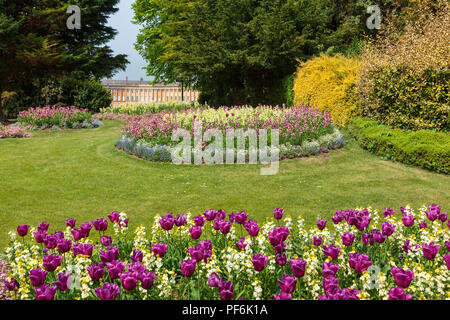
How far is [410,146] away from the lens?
9.48 meters

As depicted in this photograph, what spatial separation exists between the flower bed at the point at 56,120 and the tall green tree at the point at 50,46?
620 cm

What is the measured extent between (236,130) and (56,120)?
10.8m

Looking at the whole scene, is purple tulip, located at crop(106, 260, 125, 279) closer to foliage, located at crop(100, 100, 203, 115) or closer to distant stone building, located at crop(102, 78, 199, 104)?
foliage, located at crop(100, 100, 203, 115)

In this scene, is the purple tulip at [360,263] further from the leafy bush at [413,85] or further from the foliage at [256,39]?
the foliage at [256,39]

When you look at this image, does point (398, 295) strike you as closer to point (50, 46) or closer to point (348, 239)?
point (348, 239)

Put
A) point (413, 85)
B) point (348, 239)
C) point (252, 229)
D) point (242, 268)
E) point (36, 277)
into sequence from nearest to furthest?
point (36, 277) → point (242, 268) → point (348, 239) → point (252, 229) → point (413, 85)

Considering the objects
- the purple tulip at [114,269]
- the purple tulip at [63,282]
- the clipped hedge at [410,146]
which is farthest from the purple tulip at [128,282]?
the clipped hedge at [410,146]

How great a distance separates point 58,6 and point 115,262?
27550 mm

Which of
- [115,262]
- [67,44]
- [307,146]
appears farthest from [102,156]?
[67,44]

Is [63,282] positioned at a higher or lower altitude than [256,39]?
lower

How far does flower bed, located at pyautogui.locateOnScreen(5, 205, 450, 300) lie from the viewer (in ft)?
7.93

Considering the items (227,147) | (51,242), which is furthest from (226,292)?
(227,147)

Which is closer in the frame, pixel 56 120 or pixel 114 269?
pixel 114 269

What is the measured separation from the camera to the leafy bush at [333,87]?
46.8 feet
